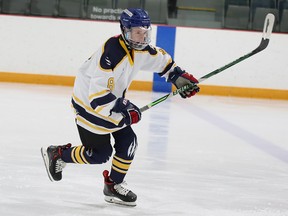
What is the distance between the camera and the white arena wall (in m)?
9.04

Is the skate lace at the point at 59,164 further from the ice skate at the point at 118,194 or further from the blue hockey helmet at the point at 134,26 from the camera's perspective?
the blue hockey helmet at the point at 134,26

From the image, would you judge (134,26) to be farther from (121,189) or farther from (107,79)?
(121,189)

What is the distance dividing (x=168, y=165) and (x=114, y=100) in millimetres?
1329

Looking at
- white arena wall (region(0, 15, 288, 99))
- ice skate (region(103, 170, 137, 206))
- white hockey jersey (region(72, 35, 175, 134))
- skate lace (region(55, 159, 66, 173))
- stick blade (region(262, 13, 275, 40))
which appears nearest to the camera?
white hockey jersey (region(72, 35, 175, 134))

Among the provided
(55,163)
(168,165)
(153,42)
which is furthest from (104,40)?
(55,163)

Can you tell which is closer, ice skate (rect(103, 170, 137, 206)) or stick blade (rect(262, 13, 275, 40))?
ice skate (rect(103, 170, 137, 206))

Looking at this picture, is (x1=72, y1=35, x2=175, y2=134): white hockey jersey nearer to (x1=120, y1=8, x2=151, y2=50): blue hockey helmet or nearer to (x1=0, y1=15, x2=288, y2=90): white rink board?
(x1=120, y1=8, x2=151, y2=50): blue hockey helmet

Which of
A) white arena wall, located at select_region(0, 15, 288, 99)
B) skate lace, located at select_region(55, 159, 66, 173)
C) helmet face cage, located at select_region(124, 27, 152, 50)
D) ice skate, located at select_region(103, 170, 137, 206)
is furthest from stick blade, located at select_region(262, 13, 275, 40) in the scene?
white arena wall, located at select_region(0, 15, 288, 99)

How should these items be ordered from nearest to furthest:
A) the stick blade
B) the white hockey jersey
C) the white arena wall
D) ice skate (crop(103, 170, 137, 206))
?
the white hockey jersey
ice skate (crop(103, 170, 137, 206))
the stick blade
the white arena wall

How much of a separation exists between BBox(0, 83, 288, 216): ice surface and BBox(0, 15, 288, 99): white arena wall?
170 centimetres

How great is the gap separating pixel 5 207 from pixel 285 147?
2858 millimetres

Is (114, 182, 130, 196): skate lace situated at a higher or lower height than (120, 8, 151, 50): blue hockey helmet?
lower

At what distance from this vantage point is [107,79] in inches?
117

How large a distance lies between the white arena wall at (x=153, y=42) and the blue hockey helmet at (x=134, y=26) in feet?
19.5
